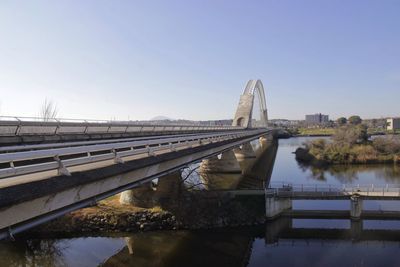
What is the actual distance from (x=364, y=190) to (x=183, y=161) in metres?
14.0

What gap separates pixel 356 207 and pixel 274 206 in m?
5.56

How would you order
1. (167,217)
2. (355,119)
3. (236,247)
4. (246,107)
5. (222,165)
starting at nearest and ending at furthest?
(236,247) → (167,217) → (222,165) → (246,107) → (355,119)

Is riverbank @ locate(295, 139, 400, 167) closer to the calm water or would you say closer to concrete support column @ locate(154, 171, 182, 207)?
the calm water

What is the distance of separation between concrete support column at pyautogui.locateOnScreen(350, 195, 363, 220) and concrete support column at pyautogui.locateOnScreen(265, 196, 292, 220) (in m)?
4.36

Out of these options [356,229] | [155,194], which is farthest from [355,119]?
[155,194]

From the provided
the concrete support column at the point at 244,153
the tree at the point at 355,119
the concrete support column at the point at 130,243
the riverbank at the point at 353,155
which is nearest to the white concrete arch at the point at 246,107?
the concrete support column at the point at 244,153

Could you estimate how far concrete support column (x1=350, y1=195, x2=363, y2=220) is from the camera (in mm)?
25062

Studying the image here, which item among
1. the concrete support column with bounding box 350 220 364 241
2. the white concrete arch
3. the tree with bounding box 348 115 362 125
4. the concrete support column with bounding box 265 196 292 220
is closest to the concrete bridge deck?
the concrete support column with bounding box 265 196 292 220

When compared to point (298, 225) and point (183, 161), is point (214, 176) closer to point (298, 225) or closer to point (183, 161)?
point (298, 225)

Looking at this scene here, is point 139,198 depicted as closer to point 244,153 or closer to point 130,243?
point 130,243

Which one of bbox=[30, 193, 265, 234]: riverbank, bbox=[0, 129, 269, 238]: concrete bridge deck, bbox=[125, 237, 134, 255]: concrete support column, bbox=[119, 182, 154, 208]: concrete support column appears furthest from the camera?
bbox=[119, 182, 154, 208]: concrete support column

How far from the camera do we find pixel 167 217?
23953 mm

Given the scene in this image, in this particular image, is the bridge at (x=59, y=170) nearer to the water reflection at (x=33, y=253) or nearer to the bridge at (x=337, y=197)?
the water reflection at (x=33, y=253)

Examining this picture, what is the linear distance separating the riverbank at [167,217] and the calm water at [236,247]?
0.87 meters
